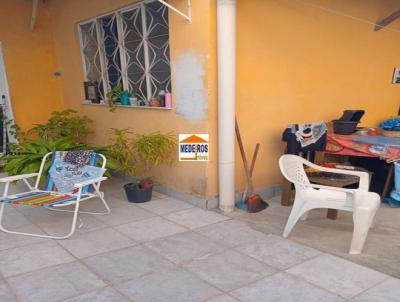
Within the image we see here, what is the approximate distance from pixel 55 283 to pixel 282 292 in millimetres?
1524

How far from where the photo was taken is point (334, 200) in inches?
111

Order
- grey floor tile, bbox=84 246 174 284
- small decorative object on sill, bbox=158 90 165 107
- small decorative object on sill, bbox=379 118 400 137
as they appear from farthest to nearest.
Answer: small decorative object on sill, bbox=379 118 400 137 → small decorative object on sill, bbox=158 90 165 107 → grey floor tile, bbox=84 246 174 284


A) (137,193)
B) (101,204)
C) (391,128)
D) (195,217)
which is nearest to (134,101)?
(137,193)

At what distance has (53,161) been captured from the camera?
3.64 metres

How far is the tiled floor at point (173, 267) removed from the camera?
7.07ft

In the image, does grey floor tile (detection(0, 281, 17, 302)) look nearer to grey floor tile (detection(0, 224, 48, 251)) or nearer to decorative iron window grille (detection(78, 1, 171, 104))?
grey floor tile (detection(0, 224, 48, 251))

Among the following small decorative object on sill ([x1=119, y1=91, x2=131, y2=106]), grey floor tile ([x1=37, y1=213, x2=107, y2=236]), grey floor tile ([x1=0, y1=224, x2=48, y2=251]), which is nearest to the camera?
grey floor tile ([x1=0, y1=224, x2=48, y2=251])

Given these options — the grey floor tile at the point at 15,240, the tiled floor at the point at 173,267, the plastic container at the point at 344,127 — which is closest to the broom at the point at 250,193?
the tiled floor at the point at 173,267

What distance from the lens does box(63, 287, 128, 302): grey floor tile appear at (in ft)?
6.87

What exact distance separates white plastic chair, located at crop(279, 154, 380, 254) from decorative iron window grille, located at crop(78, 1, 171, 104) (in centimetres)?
178

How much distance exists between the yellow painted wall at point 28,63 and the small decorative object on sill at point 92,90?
1027 mm

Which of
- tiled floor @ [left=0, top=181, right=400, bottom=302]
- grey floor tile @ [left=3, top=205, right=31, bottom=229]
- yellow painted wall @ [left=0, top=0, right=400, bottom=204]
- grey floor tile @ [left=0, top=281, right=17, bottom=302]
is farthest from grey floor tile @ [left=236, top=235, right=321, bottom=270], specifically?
grey floor tile @ [left=3, top=205, right=31, bottom=229]

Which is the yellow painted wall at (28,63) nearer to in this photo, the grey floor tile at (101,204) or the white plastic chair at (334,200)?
the grey floor tile at (101,204)

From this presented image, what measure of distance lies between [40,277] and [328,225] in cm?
254
